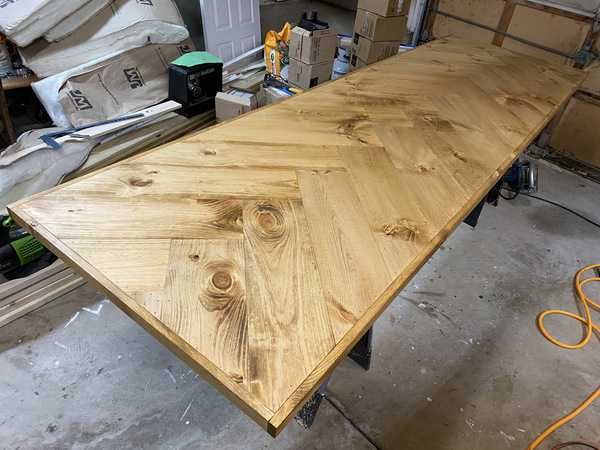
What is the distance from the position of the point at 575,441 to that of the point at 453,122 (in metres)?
1.17

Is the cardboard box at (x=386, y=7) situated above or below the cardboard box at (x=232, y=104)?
above

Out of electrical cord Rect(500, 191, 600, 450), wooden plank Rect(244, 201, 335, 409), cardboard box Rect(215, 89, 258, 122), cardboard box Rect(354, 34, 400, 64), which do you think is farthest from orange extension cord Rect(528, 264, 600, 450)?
cardboard box Rect(215, 89, 258, 122)

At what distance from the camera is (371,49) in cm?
250

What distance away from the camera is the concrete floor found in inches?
52.1

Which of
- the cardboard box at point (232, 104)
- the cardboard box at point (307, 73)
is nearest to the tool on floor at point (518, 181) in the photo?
the cardboard box at point (307, 73)

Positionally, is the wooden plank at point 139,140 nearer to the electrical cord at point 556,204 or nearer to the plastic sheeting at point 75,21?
the plastic sheeting at point 75,21

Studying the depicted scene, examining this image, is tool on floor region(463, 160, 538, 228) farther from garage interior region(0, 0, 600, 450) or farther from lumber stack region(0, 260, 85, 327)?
lumber stack region(0, 260, 85, 327)

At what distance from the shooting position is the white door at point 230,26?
2584 mm

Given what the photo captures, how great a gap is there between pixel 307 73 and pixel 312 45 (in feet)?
0.51

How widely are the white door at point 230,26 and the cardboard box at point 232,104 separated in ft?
1.84

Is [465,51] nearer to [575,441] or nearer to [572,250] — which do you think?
[572,250]

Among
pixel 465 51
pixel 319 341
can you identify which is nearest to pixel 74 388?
pixel 319 341

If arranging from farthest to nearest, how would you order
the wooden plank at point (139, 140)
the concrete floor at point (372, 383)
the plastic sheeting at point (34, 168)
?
the wooden plank at point (139, 140)
the plastic sheeting at point (34, 168)
the concrete floor at point (372, 383)

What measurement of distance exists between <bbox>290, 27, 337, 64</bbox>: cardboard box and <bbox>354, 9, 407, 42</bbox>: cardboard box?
21 centimetres
